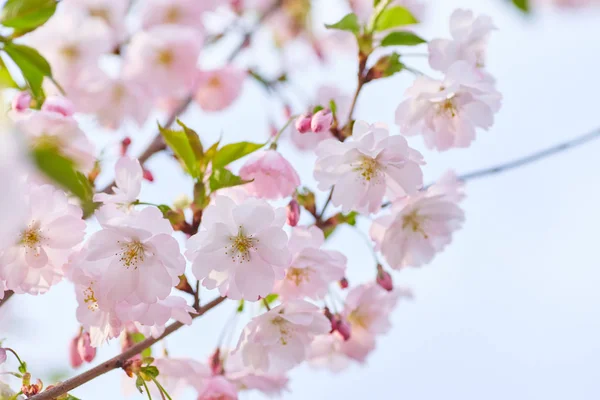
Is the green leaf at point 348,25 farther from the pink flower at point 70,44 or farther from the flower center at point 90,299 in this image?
the pink flower at point 70,44

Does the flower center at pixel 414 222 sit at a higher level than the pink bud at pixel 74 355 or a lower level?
higher

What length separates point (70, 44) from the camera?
7.19 ft

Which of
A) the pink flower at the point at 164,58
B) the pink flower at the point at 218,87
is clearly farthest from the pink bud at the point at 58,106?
the pink flower at the point at 218,87

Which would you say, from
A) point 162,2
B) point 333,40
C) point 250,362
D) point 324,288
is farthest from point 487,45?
point 333,40

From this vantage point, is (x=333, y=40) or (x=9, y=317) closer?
(x=9, y=317)

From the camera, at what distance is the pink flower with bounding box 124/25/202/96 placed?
7.18ft

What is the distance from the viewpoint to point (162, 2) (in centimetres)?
238

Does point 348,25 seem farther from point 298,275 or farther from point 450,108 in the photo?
point 298,275

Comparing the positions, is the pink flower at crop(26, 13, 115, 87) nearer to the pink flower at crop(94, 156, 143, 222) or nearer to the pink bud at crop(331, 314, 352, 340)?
the pink flower at crop(94, 156, 143, 222)

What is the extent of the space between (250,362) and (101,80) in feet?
3.96

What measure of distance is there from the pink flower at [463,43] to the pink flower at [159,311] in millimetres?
727

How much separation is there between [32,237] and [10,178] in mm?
926

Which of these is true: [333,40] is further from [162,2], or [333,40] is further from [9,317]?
[9,317]

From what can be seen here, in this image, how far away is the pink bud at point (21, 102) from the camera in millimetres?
1335
